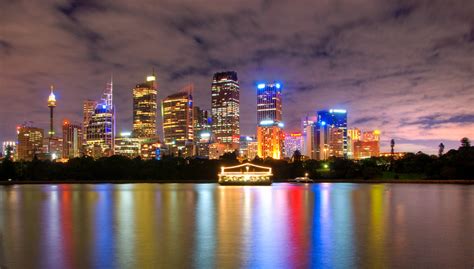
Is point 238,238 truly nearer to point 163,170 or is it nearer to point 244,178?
point 244,178

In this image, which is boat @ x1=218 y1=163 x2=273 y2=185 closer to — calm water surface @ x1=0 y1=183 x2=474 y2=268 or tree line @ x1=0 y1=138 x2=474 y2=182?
tree line @ x1=0 y1=138 x2=474 y2=182

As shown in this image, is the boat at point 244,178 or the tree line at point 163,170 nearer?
the boat at point 244,178

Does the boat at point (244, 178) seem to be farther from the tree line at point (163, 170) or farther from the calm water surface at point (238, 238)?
the calm water surface at point (238, 238)

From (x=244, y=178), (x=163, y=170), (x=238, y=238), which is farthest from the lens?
(x=163, y=170)

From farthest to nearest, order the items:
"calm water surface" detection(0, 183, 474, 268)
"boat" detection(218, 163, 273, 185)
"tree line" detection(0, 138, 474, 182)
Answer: "tree line" detection(0, 138, 474, 182), "boat" detection(218, 163, 273, 185), "calm water surface" detection(0, 183, 474, 268)

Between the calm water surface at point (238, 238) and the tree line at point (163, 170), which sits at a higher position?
the tree line at point (163, 170)

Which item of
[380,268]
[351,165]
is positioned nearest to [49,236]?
[380,268]

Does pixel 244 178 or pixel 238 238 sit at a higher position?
pixel 244 178

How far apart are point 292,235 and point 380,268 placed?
376 inches

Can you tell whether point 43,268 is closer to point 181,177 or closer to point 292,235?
point 292,235

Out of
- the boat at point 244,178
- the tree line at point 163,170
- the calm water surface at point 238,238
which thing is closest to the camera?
the calm water surface at point 238,238

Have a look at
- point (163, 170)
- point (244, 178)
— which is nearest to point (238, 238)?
point (244, 178)

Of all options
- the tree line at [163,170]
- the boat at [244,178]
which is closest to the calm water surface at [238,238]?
the boat at [244,178]

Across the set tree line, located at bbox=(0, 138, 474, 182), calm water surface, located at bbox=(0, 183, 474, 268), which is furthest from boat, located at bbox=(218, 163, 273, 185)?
calm water surface, located at bbox=(0, 183, 474, 268)
